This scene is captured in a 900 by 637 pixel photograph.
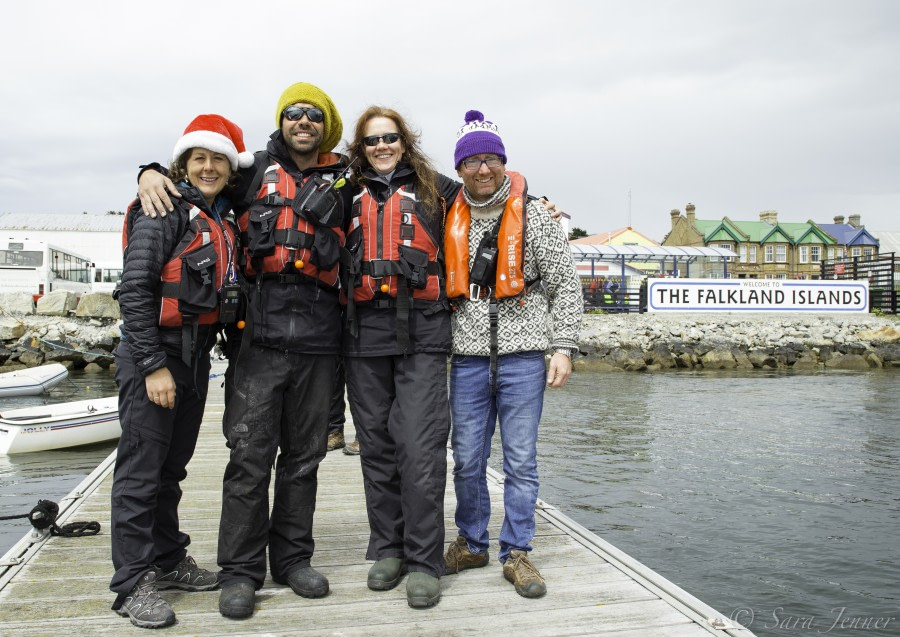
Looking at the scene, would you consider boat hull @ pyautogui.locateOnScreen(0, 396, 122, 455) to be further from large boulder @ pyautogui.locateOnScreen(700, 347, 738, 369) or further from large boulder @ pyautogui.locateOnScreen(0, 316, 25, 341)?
large boulder @ pyautogui.locateOnScreen(700, 347, 738, 369)

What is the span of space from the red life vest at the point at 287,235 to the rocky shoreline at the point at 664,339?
871 inches

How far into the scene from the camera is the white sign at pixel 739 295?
2956cm

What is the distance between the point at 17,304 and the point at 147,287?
28121mm

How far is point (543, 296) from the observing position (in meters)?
3.77

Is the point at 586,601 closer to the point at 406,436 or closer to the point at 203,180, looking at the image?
the point at 406,436

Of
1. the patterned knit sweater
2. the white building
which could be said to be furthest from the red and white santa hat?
the white building

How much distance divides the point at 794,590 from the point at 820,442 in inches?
275

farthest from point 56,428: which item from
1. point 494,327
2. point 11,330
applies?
point 11,330

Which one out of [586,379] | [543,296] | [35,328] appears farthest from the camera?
[35,328]

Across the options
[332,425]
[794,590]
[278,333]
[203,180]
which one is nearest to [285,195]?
[203,180]

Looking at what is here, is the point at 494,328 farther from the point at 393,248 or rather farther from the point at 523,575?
the point at 523,575

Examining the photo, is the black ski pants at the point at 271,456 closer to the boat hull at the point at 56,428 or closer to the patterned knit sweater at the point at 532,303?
the patterned knit sweater at the point at 532,303

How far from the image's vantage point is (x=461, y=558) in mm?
3734

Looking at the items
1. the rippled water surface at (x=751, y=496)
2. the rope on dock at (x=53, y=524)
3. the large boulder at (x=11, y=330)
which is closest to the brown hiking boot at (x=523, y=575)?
the rope on dock at (x=53, y=524)
